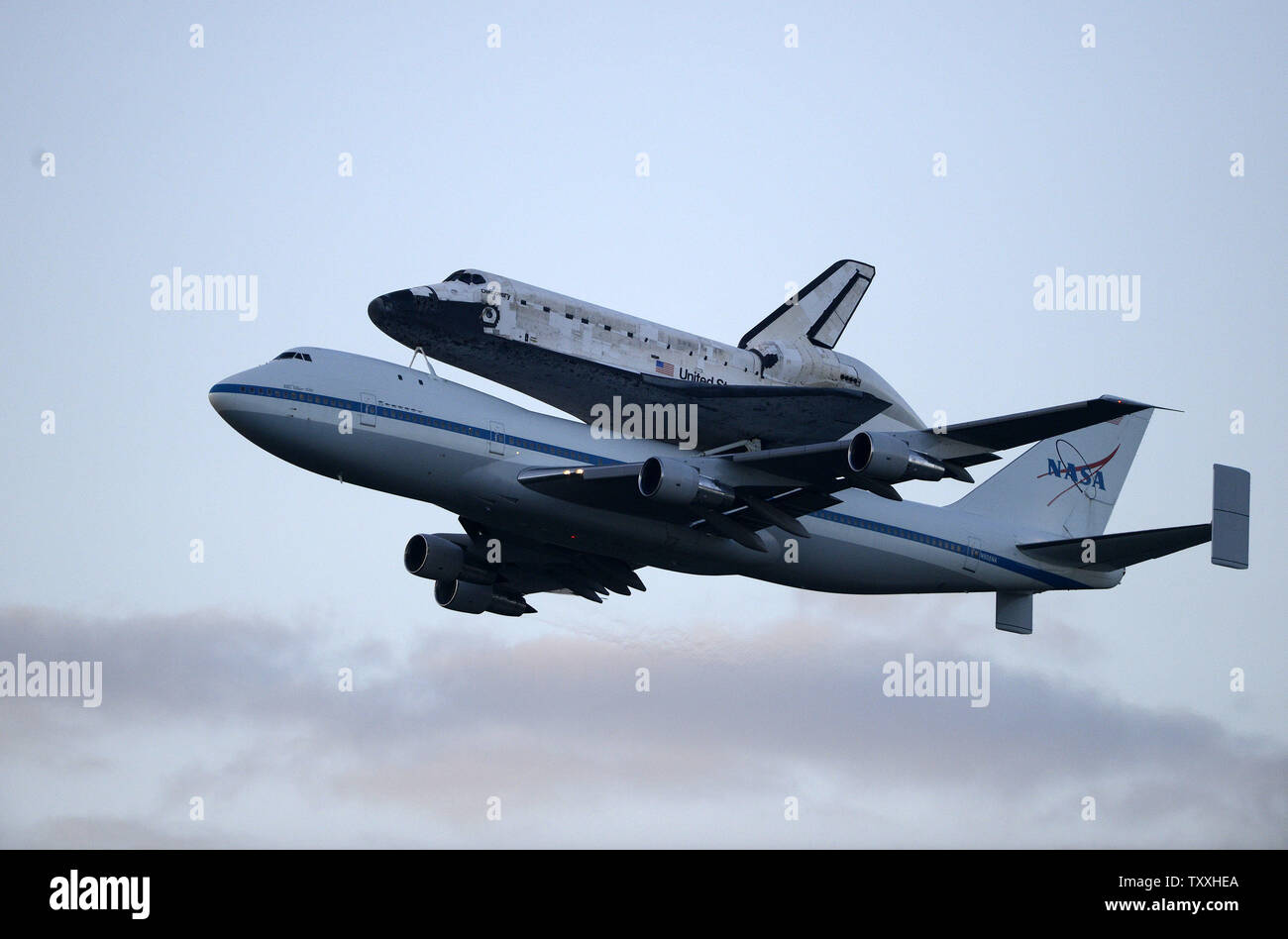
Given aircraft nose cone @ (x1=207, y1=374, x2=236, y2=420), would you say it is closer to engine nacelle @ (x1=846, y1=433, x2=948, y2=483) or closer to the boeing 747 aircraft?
the boeing 747 aircraft

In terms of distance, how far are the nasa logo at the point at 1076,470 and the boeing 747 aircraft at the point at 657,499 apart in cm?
293

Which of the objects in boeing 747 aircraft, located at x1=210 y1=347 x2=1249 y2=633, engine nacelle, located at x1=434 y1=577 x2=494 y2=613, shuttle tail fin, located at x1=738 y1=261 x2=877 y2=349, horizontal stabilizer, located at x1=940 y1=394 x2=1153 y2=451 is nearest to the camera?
horizontal stabilizer, located at x1=940 y1=394 x2=1153 y2=451

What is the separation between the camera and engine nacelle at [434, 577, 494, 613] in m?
57.6

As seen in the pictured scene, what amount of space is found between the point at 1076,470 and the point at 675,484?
22.8m

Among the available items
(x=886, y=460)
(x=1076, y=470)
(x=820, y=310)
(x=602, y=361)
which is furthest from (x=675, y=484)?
(x=1076, y=470)

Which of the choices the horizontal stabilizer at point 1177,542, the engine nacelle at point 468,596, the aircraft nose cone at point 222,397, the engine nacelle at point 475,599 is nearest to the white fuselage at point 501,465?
the aircraft nose cone at point 222,397

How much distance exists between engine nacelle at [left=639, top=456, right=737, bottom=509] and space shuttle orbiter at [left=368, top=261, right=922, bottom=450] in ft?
11.5

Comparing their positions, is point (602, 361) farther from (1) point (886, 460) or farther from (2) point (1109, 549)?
(2) point (1109, 549)

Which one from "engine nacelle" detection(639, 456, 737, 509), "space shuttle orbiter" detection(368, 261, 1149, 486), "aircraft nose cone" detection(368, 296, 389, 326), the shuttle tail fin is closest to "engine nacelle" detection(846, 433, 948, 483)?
"space shuttle orbiter" detection(368, 261, 1149, 486)
